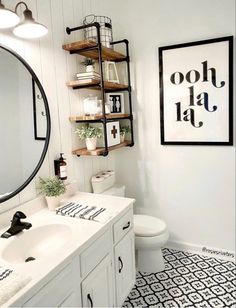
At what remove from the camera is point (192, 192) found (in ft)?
8.39

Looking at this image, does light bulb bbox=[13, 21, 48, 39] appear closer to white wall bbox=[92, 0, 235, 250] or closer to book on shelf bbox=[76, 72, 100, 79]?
book on shelf bbox=[76, 72, 100, 79]

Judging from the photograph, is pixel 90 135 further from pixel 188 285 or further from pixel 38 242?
pixel 188 285

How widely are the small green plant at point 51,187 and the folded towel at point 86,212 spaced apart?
106 mm

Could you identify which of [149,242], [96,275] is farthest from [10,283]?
[149,242]

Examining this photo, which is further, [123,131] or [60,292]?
[123,131]

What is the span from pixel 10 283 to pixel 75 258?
0.36 m

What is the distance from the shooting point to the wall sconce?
54.8 inches

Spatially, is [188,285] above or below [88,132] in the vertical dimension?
below

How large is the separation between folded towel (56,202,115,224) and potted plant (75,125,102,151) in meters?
0.57

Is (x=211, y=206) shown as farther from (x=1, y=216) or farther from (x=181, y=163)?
(x=1, y=216)

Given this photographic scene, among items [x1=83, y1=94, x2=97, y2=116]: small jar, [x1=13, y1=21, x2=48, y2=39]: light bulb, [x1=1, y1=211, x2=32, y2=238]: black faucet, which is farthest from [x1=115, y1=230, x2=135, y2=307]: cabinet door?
[x1=13, y1=21, x2=48, y2=39]: light bulb

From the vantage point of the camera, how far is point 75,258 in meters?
1.28

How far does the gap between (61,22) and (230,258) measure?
251 centimetres

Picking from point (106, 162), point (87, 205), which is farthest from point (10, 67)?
point (106, 162)
